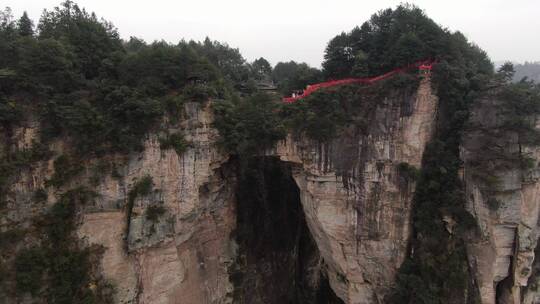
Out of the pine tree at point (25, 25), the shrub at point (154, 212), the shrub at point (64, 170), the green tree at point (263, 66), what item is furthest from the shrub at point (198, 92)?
the green tree at point (263, 66)

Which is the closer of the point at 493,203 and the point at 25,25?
the point at 493,203

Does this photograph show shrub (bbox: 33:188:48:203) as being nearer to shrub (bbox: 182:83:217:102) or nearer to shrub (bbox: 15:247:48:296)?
shrub (bbox: 15:247:48:296)

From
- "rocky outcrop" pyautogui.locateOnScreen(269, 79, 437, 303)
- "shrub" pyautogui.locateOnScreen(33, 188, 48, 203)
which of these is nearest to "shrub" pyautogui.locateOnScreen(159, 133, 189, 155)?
"rocky outcrop" pyautogui.locateOnScreen(269, 79, 437, 303)

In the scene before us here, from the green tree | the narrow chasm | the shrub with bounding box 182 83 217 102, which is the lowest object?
the narrow chasm

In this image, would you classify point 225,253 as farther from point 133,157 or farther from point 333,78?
point 333,78

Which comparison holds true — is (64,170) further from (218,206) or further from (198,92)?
(218,206)

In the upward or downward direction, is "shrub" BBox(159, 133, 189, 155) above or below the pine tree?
below

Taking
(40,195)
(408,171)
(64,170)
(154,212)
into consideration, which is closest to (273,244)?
(154,212)
